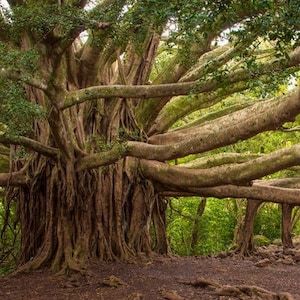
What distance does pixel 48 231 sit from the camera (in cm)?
812

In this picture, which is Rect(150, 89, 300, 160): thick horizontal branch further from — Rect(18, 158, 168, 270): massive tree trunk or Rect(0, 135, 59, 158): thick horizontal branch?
Rect(18, 158, 168, 270): massive tree trunk

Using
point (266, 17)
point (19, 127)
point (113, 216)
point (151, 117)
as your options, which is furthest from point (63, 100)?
point (151, 117)

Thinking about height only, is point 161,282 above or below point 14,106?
below

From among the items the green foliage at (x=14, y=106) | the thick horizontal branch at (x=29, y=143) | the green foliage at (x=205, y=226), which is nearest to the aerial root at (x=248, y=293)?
the thick horizontal branch at (x=29, y=143)

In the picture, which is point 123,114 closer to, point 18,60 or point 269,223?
point 18,60

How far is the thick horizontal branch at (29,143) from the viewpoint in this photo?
6.11m

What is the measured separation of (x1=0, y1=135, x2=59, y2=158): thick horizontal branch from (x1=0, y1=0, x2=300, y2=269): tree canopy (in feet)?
0.09

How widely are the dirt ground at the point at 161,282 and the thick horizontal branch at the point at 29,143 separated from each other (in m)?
1.74

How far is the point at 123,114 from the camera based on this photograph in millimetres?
9195

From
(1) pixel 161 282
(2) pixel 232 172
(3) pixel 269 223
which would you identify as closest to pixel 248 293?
(1) pixel 161 282

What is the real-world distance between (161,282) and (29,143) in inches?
100

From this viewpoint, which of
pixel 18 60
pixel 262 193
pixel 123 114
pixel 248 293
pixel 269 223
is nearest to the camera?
pixel 18 60

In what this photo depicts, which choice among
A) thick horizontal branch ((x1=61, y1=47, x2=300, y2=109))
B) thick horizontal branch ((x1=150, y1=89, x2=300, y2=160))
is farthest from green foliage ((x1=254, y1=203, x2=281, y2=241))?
thick horizontal branch ((x1=61, y1=47, x2=300, y2=109))

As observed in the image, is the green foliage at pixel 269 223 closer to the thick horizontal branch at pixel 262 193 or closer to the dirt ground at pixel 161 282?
the dirt ground at pixel 161 282
